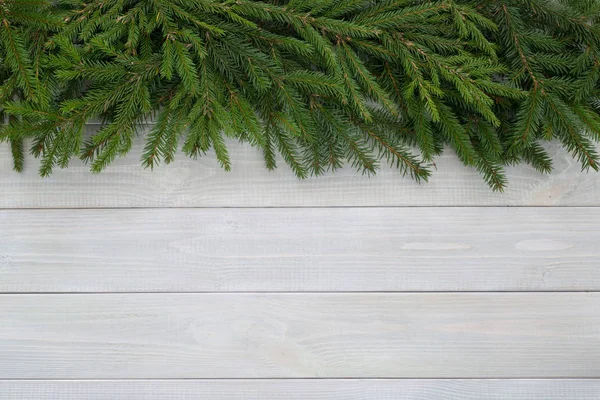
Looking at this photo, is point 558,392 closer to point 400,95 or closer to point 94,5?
point 400,95

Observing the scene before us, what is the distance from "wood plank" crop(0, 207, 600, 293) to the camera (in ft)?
3.17

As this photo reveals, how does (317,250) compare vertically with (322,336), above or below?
above

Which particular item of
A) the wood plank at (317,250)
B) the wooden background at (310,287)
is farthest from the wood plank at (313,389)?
the wood plank at (317,250)

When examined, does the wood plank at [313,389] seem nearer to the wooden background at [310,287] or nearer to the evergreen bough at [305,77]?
the wooden background at [310,287]

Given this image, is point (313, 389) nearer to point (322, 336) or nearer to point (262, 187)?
point (322, 336)

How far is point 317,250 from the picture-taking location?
975 mm

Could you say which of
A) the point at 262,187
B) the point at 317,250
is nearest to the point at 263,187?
the point at 262,187

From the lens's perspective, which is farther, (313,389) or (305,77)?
(313,389)

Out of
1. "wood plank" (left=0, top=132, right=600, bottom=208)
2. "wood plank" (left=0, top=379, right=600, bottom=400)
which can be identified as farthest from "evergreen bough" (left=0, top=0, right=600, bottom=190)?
"wood plank" (left=0, top=379, right=600, bottom=400)

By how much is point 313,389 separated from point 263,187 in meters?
0.41

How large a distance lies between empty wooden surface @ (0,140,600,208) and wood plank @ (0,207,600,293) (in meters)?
0.02

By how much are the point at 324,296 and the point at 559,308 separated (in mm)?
465

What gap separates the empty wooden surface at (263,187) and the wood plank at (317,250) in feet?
0.07

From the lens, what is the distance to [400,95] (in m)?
A: 0.90
